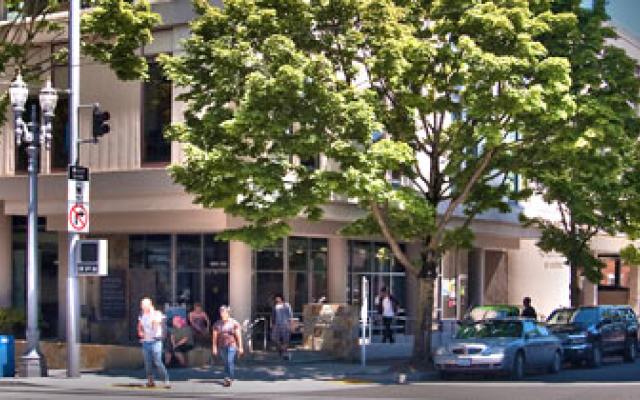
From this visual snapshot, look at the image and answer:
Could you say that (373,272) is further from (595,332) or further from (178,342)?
(178,342)

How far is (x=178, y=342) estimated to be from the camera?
2541cm

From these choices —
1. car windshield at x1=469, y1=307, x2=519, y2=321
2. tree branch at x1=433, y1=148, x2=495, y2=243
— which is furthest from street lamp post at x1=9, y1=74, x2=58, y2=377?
car windshield at x1=469, y1=307, x2=519, y2=321

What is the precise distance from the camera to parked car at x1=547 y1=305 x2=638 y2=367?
96.2 feet

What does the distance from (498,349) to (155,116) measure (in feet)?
39.5

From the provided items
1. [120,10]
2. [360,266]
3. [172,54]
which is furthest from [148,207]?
[360,266]

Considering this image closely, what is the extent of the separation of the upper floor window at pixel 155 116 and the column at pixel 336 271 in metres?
7.01

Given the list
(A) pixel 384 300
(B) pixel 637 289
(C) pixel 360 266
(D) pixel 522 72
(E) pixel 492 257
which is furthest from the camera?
(B) pixel 637 289

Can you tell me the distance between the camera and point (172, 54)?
94.7ft

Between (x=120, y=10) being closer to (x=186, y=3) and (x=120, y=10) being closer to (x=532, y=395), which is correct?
(x=186, y=3)

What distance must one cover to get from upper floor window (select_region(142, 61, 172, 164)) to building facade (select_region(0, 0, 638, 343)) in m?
0.03

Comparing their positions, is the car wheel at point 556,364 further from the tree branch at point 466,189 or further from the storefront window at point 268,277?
the storefront window at point 268,277

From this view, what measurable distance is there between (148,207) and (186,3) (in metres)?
5.83

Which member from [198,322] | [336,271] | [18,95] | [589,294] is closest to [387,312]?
[336,271]

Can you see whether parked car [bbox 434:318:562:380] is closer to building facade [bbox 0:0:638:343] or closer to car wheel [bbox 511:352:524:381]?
car wheel [bbox 511:352:524:381]
